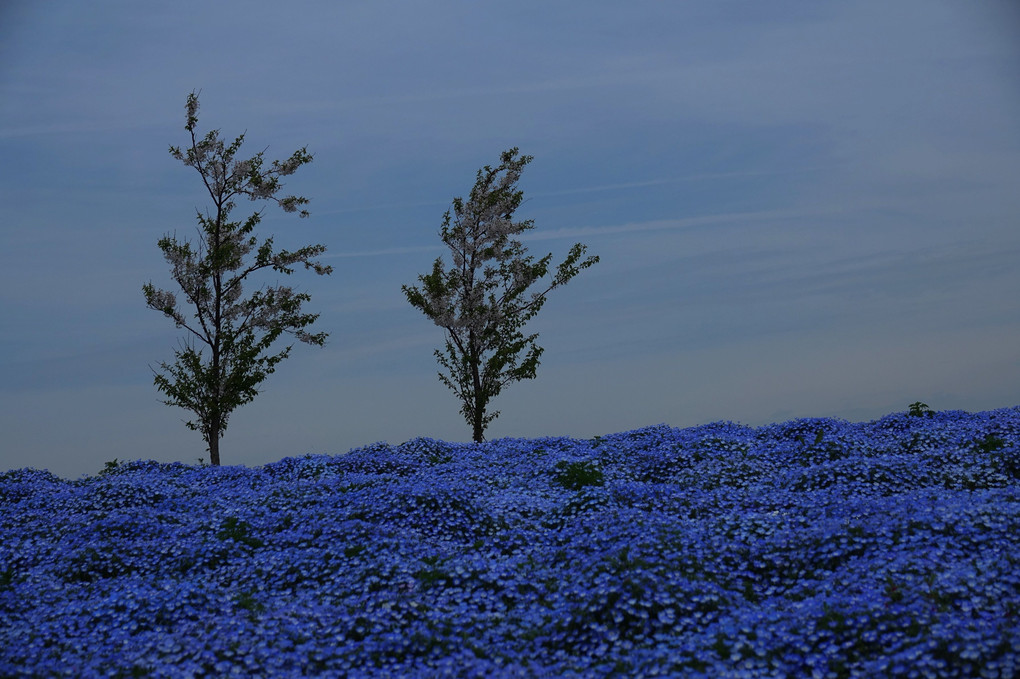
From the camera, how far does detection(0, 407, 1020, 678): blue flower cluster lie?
25.9 ft

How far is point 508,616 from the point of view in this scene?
9031 mm

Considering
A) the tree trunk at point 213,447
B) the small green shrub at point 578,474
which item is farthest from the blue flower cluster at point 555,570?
the tree trunk at point 213,447

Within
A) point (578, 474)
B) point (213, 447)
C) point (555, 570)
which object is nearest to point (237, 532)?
point (555, 570)

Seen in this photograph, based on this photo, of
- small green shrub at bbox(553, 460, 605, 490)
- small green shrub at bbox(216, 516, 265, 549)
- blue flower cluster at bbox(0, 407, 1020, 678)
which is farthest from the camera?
small green shrub at bbox(553, 460, 605, 490)

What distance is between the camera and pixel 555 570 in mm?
9992

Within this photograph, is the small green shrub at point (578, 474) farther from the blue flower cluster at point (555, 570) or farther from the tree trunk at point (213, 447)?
the tree trunk at point (213, 447)

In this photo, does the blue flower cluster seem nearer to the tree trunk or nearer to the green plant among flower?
the green plant among flower

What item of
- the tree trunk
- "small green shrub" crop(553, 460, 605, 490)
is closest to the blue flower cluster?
"small green shrub" crop(553, 460, 605, 490)

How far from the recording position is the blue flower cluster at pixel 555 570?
7883 millimetres

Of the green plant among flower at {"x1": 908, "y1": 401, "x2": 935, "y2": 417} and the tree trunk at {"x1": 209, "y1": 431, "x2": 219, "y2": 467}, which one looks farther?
the tree trunk at {"x1": 209, "y1": 431, "x2": 219, "y2": 467}

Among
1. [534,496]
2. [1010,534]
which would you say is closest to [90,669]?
[534,496]

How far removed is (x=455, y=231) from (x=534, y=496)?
1547cm

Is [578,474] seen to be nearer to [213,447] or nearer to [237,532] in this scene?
[237,532]

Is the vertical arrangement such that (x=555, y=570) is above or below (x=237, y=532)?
below
